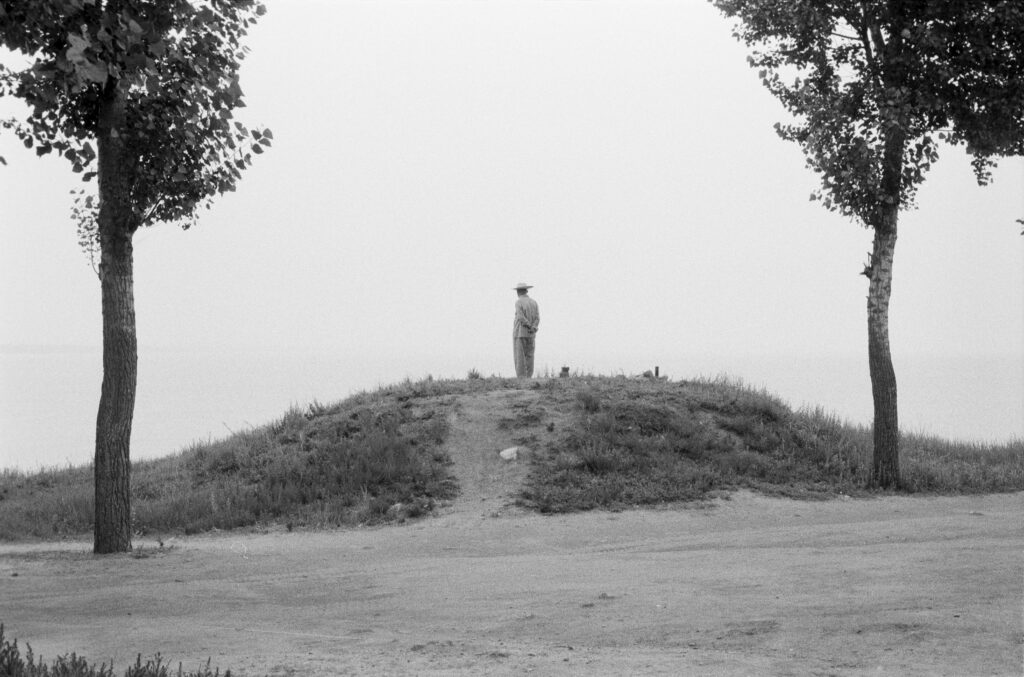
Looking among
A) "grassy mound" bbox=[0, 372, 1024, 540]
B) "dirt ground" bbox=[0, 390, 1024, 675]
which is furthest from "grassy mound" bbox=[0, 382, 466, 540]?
"dirt ground" bbox=[0, 390, 1024, 675]

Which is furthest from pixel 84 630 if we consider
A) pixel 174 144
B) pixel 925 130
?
pixel 925 130

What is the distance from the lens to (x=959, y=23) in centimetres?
1961

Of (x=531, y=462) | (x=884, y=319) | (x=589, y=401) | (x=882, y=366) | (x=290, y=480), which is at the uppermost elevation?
(x=884, y=319)

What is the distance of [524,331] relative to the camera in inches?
1053

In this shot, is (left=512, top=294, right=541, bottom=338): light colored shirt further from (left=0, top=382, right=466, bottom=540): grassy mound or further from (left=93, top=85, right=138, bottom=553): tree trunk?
(left=93, top=85, right=138, bottom=553): tree trunk

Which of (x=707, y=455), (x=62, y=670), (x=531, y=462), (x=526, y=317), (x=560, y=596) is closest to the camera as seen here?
(x=62, y=670)

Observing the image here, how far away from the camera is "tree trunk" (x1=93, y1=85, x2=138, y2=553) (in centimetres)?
1521

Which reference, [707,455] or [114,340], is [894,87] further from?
[114,340]

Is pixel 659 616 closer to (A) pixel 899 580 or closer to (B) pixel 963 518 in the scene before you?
(A) pixel 899 580

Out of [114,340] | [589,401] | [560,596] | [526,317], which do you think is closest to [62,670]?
[560,596]

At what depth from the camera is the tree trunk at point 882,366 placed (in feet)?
68.3

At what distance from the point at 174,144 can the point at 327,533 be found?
268 inches

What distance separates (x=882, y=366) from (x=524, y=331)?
918 cm

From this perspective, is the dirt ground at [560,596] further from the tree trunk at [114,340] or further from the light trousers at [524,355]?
the light trousers at [524,355]
